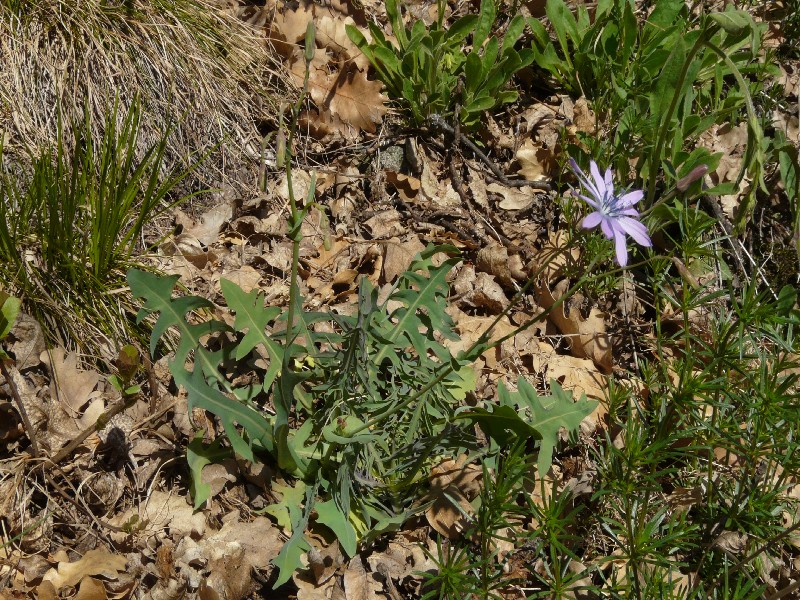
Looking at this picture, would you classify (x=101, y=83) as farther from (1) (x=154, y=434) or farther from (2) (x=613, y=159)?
(2) (x=613, y=159)

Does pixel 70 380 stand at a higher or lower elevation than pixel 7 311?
lower

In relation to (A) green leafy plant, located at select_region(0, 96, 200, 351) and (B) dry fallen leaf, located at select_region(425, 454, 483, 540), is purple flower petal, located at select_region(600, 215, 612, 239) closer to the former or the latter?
(B) dry fallen leaf, located at select_region(425, 454, 483, 540)

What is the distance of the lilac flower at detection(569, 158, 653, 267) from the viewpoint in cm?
157

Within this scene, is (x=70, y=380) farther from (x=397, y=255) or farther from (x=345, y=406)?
(x=397, y=255)

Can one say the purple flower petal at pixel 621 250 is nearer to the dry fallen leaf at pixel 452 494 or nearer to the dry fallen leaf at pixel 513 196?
the dry fallen leaf at pixel 452 494

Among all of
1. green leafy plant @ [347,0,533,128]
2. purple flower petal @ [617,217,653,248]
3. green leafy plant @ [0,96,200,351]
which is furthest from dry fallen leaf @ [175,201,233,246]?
purple flower petal @ [617,217,653,248]

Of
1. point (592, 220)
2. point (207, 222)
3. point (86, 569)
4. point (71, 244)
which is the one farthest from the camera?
point (207, 222)

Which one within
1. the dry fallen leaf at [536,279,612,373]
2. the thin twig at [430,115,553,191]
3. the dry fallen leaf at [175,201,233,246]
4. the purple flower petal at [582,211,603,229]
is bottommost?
the dry fallen leaf at [175,201,233,246]

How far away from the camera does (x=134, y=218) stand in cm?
278

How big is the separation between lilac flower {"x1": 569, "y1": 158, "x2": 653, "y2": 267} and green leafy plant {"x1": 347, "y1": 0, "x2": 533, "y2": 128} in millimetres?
1576

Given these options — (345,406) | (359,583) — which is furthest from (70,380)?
(359,583)

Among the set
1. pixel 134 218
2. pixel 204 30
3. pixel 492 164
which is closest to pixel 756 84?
pixel 492 164

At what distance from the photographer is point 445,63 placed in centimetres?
337

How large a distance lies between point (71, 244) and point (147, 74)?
3.12ft
